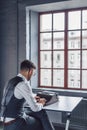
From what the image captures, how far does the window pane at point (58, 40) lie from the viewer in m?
4.20

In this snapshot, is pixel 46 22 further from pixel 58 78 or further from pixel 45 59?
pixel 58 78

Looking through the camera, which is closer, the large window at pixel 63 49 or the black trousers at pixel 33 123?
the black trousers at pixel 33 123

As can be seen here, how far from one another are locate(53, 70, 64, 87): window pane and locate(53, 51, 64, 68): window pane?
0.12 m

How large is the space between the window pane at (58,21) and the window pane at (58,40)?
117mm

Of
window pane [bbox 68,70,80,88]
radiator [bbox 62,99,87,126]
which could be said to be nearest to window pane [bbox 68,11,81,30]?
window pane [bbox 68,70,80,88]

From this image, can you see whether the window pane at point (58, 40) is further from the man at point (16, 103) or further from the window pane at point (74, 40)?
the man at point (16, 103)

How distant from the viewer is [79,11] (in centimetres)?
404

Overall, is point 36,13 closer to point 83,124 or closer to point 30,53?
point 30,53

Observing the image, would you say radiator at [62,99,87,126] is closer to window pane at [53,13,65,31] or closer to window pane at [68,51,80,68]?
window pane at [68,51,80,68]

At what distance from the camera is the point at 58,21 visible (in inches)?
167

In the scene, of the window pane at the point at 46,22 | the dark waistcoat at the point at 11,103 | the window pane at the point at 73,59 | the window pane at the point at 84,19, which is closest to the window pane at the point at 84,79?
the window pane at the point at 73,59

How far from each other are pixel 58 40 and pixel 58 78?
0.75 m

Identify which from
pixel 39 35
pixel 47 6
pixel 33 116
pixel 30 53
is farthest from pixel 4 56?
pixel 33 116

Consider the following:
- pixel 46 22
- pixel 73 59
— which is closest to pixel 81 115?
pixel 73 59
